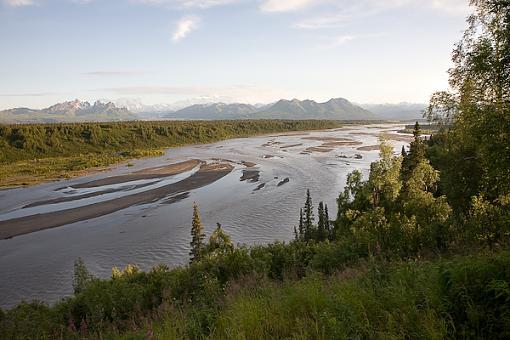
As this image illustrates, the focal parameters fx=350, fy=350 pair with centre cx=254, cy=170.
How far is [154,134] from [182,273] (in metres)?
124

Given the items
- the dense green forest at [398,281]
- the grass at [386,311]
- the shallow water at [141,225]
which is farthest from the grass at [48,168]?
the grass at [386,311]

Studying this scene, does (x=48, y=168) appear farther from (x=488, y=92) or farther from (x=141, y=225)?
(x=488, y=92)

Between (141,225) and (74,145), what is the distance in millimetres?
82780

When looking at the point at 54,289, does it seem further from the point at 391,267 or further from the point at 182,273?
the point at 391,267

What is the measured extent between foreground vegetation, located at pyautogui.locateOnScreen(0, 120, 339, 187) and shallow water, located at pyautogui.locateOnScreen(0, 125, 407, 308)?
1513cm

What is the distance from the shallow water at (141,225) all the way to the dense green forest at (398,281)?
46.9 ft

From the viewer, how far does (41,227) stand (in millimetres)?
41594

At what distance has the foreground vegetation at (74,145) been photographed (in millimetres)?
79312

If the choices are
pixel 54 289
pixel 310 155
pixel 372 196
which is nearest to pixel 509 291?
pixel 372 196

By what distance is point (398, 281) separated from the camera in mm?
6375

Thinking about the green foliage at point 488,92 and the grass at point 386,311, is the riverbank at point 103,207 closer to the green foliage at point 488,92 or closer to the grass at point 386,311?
the grass at point 386,311

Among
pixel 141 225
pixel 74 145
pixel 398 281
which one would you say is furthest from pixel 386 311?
pixel 74 145

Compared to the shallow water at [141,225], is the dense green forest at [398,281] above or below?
above

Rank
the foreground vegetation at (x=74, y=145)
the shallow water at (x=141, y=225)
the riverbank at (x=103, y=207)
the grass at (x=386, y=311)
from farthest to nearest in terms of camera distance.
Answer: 1. the foreground vegetation at (x=74, y=145)
2. the riverbank at (x=103, y=207)
3. the shallow water at (x=141, y=225)
4. the grass at (x=386, y=311)
